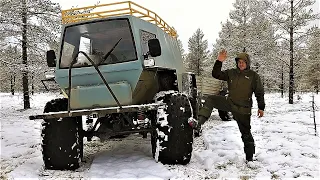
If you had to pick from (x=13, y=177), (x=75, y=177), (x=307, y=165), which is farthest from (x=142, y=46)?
(x=307, y=165)

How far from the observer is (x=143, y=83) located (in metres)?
5.83

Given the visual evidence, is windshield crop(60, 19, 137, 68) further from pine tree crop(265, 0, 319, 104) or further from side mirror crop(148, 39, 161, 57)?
pine tree crop(265, 0, 319, 104)

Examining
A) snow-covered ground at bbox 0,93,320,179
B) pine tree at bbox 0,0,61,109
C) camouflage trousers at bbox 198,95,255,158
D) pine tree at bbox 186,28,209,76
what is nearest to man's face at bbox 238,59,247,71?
camouflage trousers at bbox 198,95,255,158

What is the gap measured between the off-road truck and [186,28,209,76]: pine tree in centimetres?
3892

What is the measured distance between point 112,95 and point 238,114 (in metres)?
2.28

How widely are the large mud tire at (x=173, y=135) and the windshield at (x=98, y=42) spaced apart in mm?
1227

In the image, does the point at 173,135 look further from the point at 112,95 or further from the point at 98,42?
the point at 98,42

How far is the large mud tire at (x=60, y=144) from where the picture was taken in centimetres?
539

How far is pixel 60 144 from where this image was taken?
212 inches

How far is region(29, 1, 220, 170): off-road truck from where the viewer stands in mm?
5305

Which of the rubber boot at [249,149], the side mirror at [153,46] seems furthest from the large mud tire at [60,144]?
the rubber boot at [249,149]

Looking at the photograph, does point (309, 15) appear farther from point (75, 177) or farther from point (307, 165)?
point (75, 177)

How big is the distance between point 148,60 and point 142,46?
0.53m

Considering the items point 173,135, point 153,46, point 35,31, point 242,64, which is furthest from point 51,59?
point 35,31
